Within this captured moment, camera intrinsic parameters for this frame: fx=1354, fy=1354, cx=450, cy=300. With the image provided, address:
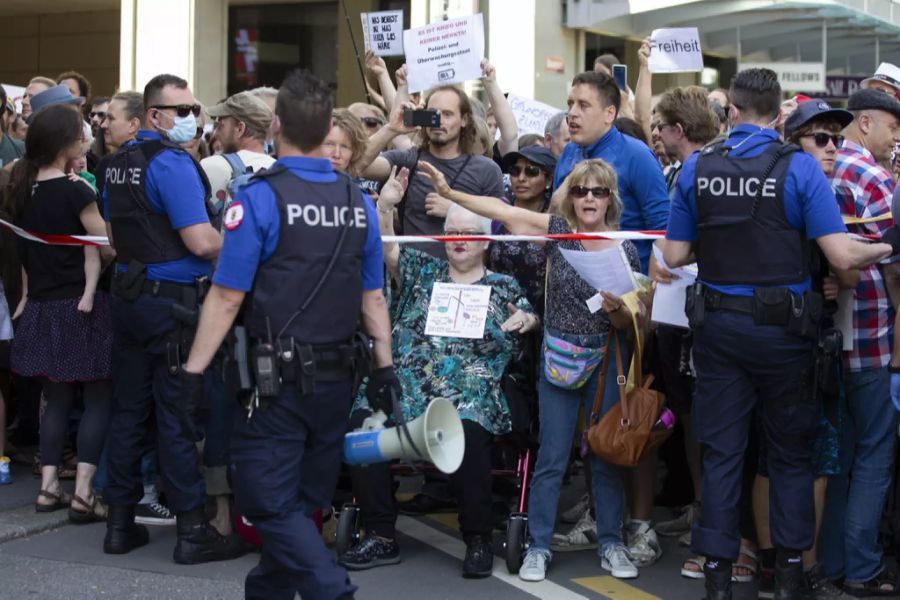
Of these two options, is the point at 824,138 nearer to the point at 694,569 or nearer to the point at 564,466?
the point at 564,466

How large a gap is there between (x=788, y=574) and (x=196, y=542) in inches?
107

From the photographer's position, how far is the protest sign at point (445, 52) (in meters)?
8.26

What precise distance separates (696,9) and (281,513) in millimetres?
15458

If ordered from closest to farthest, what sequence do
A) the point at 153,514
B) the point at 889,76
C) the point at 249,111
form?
1. the point at 889,76
2. the point at 249,111
3. the point at 153,514

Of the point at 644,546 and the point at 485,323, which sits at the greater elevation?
the point at 485,323

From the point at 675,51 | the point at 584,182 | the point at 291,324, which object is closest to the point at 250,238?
the point at 291,324

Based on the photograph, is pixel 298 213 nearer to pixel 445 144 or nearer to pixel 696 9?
pixel 445 144

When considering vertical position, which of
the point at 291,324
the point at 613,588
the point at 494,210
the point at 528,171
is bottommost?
the point at 613,588

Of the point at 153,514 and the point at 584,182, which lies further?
the point at 153,514

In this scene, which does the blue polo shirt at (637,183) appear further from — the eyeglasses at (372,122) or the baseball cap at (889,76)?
the eyeglasses at (372,122)

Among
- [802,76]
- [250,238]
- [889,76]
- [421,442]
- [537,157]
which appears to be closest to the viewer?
[250,238]

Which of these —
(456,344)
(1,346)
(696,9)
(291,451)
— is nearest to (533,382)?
(456,344)

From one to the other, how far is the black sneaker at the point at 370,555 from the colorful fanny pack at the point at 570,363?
3.67ft

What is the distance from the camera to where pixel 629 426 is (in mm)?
6168
